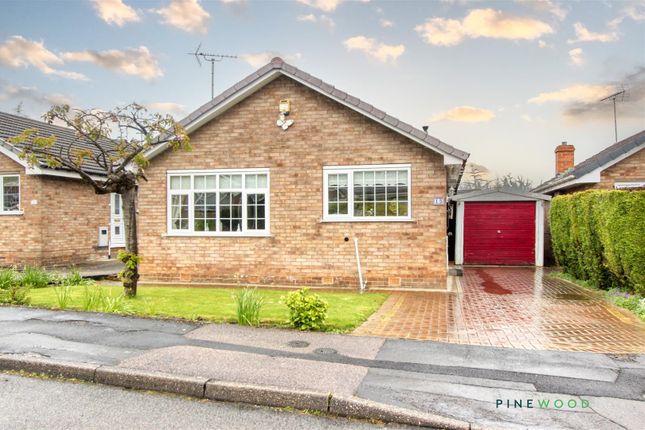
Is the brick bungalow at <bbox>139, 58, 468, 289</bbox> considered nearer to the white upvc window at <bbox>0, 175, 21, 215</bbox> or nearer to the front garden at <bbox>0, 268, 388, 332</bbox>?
the front garden at <bbox>0, 268, 388, 332</bbox>

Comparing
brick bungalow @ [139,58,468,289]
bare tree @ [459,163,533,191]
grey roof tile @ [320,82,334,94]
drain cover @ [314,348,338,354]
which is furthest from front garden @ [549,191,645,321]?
bare tree @ [459,163,533,191]

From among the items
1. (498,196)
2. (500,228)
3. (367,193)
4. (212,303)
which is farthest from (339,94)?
(500,228)

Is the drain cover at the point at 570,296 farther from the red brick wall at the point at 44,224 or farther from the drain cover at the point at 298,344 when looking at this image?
the red brick wall at the point at 44,224

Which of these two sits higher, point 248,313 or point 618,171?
point 618,171

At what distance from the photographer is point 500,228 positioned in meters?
19.1

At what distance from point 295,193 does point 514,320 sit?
6.40m

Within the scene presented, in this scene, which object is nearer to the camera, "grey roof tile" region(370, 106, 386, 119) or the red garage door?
"grey roof tile" region(370, 106, 386, 119)

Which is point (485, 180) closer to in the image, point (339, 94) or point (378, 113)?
point (378, 113)

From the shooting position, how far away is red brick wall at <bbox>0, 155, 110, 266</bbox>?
55.2 feet

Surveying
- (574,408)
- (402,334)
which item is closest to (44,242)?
(402,334)

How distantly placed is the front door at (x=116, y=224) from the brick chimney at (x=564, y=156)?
22.7m

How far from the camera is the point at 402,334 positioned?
7.18m

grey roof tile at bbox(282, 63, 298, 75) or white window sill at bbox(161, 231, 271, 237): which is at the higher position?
grey roof tile at bbox(282, 63, 298, 75)

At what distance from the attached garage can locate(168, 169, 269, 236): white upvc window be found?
9636 millimetres
